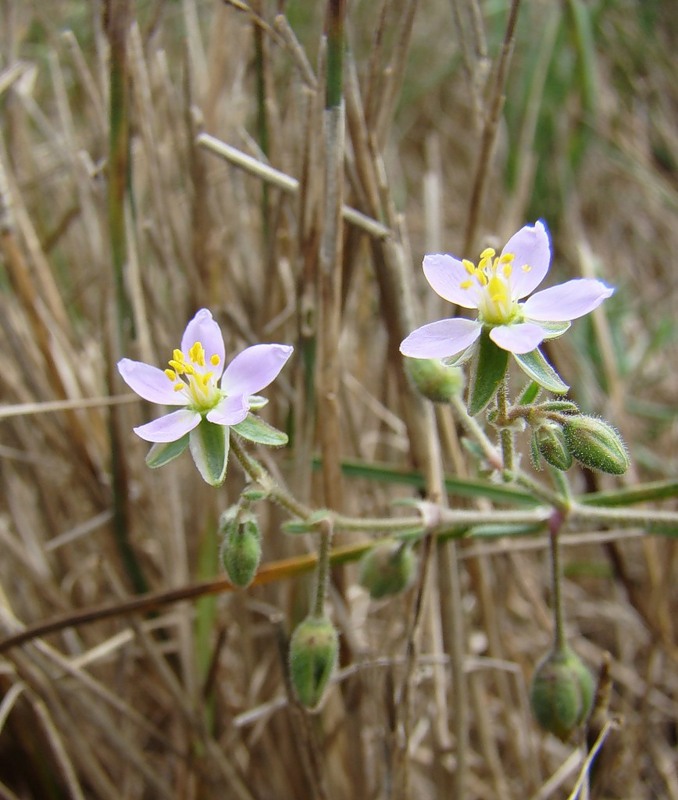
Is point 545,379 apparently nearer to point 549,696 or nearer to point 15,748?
point 549,696

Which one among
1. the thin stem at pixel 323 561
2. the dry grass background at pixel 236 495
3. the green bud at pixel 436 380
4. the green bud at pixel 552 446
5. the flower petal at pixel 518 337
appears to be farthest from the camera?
the dry grass background at pixel 236 495

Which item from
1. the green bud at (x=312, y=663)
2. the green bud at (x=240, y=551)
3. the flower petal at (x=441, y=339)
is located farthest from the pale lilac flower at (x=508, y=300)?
the green bud at (x=312, y=663)

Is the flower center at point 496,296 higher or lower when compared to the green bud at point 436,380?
higher

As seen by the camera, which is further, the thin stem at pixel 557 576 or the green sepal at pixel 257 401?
the thin stem at pixel 557 576

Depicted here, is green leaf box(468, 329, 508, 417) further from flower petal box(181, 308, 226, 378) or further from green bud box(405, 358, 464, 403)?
flower petal box(181, 308, 226, 378)

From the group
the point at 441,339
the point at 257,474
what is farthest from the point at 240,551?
the point at 441,339

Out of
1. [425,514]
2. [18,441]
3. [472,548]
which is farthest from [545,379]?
[18,441]

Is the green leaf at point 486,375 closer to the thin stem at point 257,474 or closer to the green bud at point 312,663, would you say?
the thin stem at point 257,474
